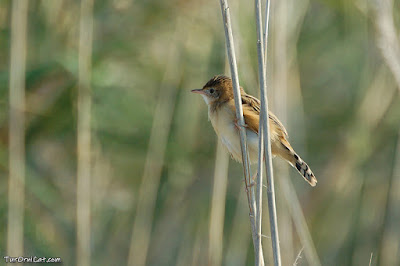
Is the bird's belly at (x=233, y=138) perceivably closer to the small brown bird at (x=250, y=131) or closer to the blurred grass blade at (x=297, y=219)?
the small brown bird at (x=250, y=131)

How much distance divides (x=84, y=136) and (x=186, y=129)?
744mm

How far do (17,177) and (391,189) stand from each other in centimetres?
240

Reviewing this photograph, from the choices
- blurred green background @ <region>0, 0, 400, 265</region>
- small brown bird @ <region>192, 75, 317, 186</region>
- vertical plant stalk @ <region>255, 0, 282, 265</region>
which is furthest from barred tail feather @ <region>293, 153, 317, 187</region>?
vertical plant stalk @ <region>255, 0, 282, 265</region>

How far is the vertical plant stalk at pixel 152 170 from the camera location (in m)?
3.41

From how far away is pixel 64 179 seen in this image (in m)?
3.67

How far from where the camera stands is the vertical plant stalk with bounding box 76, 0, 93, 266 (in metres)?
3.12

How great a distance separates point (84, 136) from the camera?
3209 millimetres

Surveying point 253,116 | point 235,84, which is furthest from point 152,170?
point 235,84

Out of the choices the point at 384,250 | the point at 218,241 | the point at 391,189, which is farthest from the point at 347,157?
the point at 218,241

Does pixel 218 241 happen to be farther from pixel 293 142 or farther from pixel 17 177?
pixel 17 177

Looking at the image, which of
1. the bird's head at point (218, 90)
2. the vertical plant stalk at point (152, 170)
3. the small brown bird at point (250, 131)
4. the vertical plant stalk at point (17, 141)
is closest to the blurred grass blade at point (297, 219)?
the small brown bird at point (250, 131)

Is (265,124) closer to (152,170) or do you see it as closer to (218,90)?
(218,90)

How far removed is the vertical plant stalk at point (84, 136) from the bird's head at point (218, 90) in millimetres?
679

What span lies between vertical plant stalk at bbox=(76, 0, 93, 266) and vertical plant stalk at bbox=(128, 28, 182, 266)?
0.36 metres
